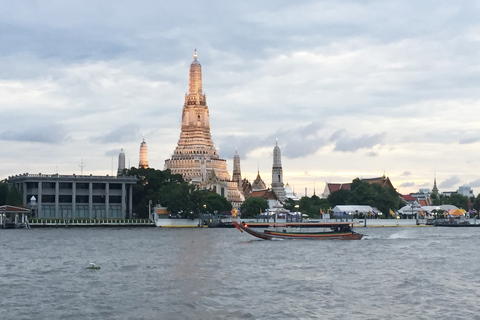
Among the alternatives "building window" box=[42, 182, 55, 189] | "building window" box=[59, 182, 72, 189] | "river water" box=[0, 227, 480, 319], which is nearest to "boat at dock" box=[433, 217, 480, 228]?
"building window" box=[59, 182, 72, 189]

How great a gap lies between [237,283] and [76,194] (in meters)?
109

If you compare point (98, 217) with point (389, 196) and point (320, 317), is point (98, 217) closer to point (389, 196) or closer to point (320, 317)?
point (389, 196)

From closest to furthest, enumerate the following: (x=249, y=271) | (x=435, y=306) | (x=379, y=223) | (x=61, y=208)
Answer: (x=435, y=306)
(x=249, y=271)
(x=61, y=208)
(x=379, y=223)

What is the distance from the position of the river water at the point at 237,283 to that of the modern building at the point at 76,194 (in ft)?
232

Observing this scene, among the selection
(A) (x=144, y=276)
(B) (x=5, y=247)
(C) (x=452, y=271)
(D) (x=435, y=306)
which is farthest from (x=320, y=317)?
(B) (x=5, y=247)

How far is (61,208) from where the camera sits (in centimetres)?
15388

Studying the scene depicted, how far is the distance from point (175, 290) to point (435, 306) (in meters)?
15.0

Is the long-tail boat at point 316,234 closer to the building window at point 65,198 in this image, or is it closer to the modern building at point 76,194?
the modern building at point 76,194

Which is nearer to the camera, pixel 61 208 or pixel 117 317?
pixel 117 317

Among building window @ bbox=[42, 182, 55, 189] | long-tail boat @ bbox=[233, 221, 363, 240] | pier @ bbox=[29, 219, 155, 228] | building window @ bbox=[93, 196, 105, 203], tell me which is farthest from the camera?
building window @ bbox=[93, 196, 105, 203]

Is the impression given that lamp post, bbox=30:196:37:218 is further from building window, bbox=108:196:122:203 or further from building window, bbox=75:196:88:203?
building window, bbox=108:196:122:203

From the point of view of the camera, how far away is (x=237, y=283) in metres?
51.2

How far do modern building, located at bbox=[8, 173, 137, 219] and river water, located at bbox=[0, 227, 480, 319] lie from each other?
70.6 meters

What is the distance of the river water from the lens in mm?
40438
